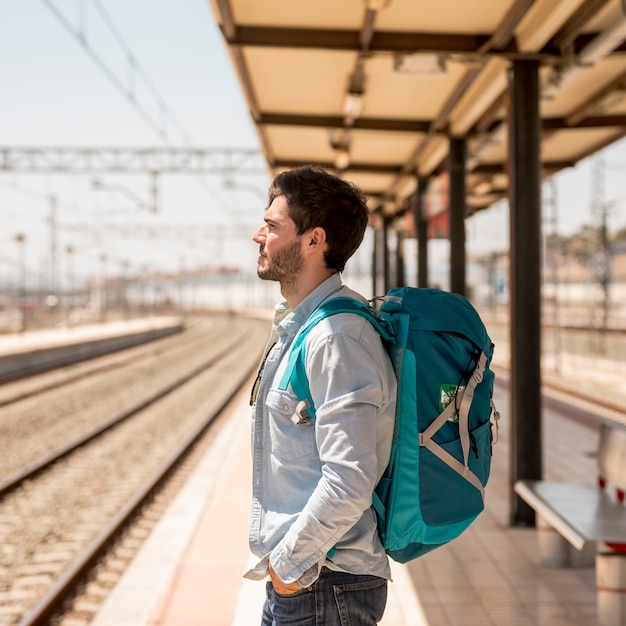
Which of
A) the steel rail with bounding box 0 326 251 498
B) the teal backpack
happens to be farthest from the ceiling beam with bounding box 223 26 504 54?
the steel rail with bounding box 0 326 251 498

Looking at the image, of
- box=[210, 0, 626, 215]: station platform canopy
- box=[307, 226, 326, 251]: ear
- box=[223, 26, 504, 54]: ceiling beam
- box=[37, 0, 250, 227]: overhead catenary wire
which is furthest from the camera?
box=[37, 0, 250, 227]: overhead catenary wire

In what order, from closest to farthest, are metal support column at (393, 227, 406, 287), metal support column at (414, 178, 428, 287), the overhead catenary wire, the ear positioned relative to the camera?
the ear < the overhead catenary wire < metal support column at (414, 178, 428, 287) < metal support column at (393, 227, 406, 287)

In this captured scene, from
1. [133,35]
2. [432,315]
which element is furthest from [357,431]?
[133,35]

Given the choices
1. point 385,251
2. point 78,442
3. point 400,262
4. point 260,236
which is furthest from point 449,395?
point 385,251

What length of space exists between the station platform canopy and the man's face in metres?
3.00

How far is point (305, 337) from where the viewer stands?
1.73 m

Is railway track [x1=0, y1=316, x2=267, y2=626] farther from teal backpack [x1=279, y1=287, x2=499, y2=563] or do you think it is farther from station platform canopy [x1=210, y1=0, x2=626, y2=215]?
station platform canopy [x1=210, y1=0, x2=626, y2=215]

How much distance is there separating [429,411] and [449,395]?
0.06m

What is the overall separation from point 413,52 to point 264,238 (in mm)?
3908

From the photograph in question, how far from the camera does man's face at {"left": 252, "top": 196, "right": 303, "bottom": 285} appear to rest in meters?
1.84

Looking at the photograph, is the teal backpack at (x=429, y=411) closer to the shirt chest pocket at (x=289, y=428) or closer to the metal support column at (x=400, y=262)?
the shirt chest pocket at (x=289, y=428)

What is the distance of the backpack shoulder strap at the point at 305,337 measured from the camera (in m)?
1.71

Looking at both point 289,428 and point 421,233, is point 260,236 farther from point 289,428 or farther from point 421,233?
point 421,233

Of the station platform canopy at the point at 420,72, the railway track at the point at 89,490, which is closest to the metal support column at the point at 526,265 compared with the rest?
the station platform canopy at the point at 420,72
